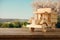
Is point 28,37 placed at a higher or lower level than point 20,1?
lower

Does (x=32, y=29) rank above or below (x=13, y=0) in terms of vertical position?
below

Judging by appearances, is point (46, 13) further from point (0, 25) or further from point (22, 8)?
point (0, 25)

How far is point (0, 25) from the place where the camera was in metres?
1.22

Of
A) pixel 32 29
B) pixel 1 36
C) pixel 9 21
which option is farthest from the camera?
pixel 9 21

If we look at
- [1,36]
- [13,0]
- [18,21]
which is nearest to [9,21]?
[18,21]

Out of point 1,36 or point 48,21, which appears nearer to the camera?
point 1,36

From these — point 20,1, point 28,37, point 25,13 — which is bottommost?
point 28,37

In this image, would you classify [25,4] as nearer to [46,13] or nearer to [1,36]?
[46,13]

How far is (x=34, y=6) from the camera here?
47.9 inches

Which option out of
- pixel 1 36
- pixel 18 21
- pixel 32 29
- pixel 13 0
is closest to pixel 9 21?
pixel 18 21

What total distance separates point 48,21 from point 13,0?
399 mm

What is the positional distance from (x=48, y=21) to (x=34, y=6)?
28 centimetres

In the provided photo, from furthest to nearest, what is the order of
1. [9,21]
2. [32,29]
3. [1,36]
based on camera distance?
[9,21]
[32,29]
[1,36]

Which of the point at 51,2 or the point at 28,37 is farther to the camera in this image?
the point at 51,2
